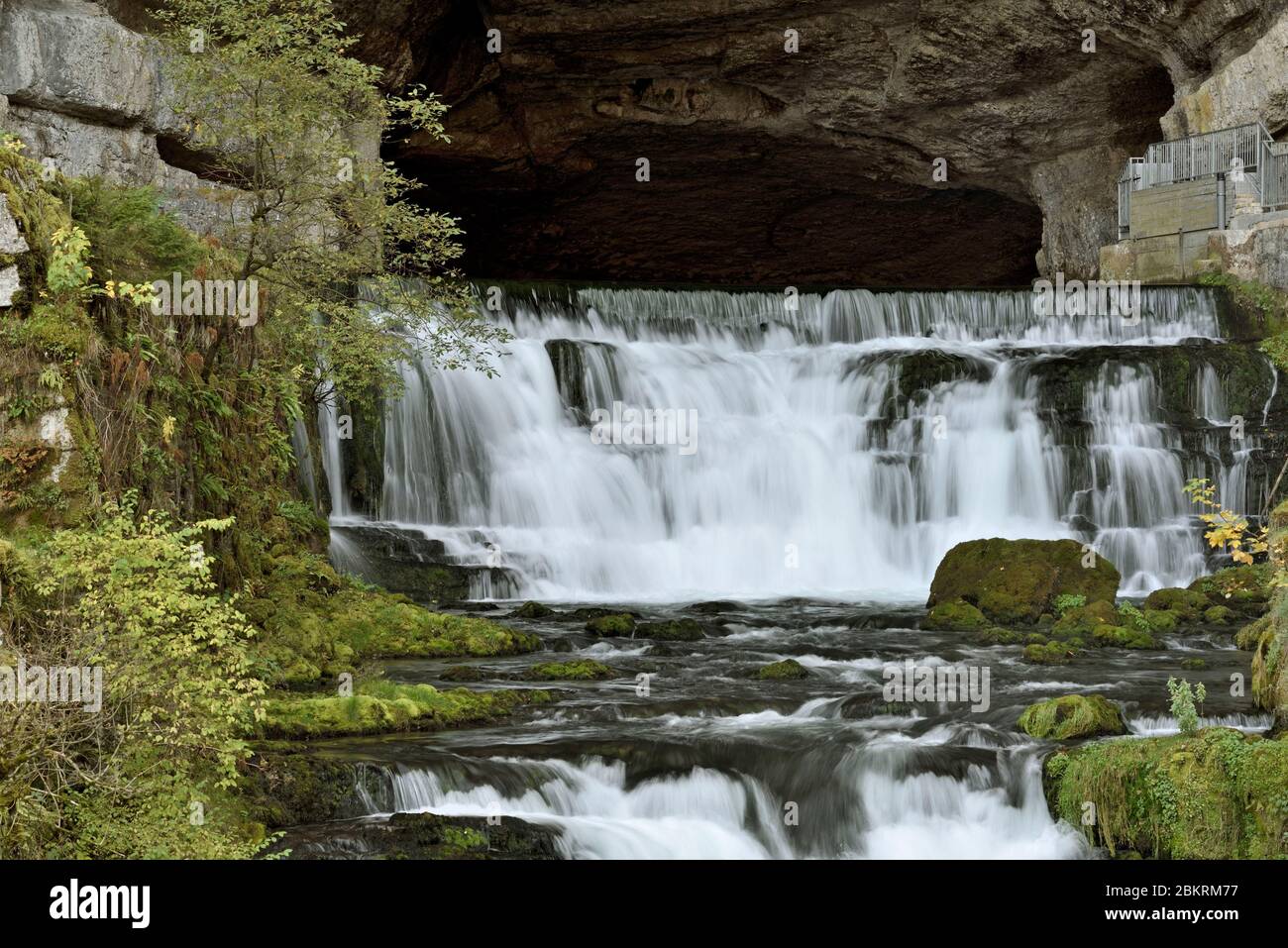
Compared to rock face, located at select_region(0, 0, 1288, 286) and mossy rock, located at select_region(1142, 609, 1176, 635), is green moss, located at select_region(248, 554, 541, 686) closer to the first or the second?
mossy rock, located at select_region(1142, 609, 1176, 635)

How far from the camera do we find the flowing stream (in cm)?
1427

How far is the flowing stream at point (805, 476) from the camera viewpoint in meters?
14.3

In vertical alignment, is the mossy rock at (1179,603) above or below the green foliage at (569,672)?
above

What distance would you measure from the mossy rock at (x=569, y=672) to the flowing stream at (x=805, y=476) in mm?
257

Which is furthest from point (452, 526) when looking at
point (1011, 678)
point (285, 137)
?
point (1011, 678)

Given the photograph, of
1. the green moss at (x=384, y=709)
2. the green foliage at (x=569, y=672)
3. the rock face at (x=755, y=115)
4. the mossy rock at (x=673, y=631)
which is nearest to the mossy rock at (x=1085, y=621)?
the mossy rock at (x=673, y=631)

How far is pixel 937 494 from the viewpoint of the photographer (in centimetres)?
2217

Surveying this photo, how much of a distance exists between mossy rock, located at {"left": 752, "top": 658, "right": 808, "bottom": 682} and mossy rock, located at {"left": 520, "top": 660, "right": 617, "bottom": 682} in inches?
55.2

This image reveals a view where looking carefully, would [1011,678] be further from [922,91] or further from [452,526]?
[922,91]

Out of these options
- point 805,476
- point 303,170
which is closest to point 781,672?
point 303,170

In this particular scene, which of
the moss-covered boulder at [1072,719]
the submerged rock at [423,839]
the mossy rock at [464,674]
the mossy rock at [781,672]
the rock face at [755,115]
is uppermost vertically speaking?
the rock face at [755,115]

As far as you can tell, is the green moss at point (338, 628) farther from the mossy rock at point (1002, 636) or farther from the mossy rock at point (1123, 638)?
the mossy rock at point (1123, 638)

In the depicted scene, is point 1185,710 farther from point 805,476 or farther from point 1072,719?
point 805,476

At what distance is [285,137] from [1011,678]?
886cm
